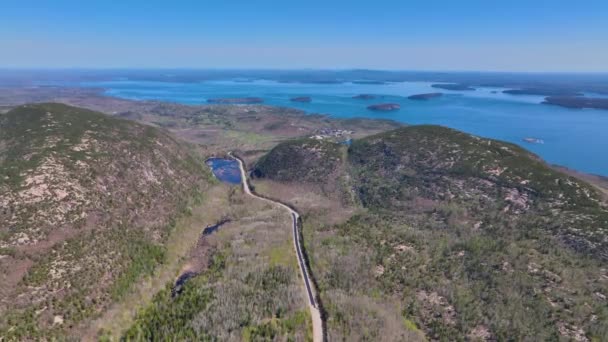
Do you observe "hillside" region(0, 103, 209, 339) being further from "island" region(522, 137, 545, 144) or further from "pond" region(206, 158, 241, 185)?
"island" region(522, 137, 545, 144)

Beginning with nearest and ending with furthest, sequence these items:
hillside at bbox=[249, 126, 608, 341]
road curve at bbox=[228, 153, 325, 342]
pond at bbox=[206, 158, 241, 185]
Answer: road curve at bbox=[228, 153, 325, 342] → hillside at bbox=[249, 126, 608, 341] → pond at bbox=[206, 158, 241, 185]

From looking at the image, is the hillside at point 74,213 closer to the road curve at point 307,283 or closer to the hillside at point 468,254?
the road curve at point 307,283

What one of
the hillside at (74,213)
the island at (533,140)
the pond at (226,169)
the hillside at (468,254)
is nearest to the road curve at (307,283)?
the hillside at (468,254)

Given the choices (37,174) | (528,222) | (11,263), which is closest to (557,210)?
(528,222)

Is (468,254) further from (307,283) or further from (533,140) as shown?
(533,140)

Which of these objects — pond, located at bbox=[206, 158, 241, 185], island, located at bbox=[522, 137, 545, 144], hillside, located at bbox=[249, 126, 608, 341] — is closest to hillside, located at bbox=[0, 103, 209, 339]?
pond, located at bbox=[206, 158, 241, 185]

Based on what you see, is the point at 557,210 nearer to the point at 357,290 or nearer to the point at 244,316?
the point at 357,290
